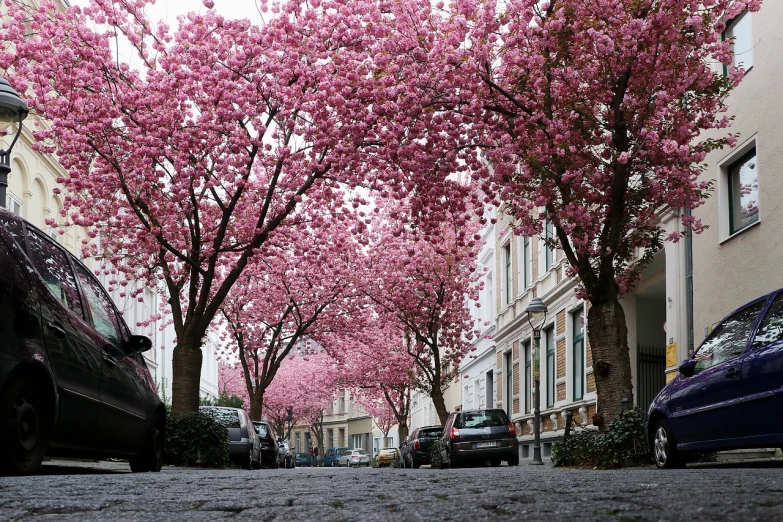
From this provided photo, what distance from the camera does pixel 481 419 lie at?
23.4m

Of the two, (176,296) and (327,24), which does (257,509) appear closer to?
(327,24)

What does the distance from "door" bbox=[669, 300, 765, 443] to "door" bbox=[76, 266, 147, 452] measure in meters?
5.56

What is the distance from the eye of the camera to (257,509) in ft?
15.2

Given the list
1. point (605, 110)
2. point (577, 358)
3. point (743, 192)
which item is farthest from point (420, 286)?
point (605, 110)

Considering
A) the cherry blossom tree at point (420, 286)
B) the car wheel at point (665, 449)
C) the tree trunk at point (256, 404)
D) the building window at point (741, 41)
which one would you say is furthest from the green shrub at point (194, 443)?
the tree trunk at point (256, 404)

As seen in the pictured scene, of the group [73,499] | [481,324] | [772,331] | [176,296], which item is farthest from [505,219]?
[73,499]

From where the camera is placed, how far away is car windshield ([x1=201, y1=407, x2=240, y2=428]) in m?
21.3

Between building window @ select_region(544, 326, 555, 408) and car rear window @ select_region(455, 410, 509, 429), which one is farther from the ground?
building window @ select_region(544, 326, 555, 408)

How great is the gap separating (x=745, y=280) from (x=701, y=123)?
300 centimetres

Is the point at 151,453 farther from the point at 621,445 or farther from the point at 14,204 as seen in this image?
the point at 14,204

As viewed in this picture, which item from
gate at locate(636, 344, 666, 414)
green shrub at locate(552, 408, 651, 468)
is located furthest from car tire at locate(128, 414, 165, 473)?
gate at locate(636, 344, 666, 414)

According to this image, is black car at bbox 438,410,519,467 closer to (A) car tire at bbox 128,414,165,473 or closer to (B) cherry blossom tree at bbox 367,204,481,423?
(B) cherry blossom tree at bbox 367,204,481,423

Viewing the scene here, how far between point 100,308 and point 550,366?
893 inches

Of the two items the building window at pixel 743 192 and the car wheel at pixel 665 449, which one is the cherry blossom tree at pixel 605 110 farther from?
the car wheel at pixel 665 449
